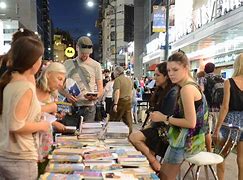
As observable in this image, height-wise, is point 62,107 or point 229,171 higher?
point 62,107

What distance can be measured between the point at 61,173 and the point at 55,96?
1290 millimetres

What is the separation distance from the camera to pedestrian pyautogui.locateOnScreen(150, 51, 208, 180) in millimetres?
3285

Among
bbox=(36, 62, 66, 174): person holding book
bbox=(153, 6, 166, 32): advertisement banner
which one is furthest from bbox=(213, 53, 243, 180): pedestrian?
bbox=(153, 6, 166, 32): advertisement banner

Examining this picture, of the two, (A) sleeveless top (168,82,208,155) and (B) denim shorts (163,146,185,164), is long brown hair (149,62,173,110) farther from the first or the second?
(B) denim shorts (163,146,185,164)

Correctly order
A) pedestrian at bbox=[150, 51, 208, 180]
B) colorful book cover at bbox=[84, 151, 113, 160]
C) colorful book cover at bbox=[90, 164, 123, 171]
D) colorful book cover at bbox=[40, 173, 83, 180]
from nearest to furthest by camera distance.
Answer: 1. colorful book cover at bbox=[40, 173, 83, 180]
2. colorful book cover at bbox=[90, 164, 123, 171]
3. colorful book cover at bbox=[84, 151, 113, 160]
4. pedestrian at bbox=[150, 51, 208, 180]

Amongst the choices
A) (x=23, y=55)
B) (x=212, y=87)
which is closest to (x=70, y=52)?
(x=212, y=87)

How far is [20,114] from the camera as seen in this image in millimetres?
2246

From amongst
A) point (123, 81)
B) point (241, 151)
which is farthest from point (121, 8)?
point (241, 151)

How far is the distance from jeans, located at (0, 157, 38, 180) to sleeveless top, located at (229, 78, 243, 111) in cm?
287

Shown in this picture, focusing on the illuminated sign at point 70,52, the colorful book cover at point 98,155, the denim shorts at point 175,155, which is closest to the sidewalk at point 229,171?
the denim shorts at point 175,155

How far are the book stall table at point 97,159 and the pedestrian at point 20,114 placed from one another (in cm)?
21

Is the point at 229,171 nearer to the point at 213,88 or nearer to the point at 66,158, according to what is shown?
the point at 213,88

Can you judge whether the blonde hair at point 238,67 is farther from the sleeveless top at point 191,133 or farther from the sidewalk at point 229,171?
the sidewalk at point 229,171

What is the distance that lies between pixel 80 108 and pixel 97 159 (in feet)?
6.23
